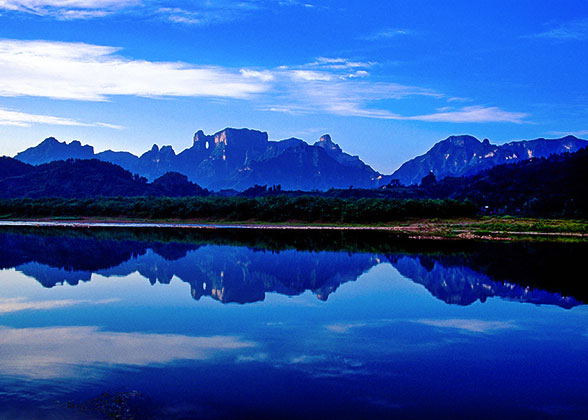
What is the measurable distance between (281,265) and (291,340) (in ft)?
57.8

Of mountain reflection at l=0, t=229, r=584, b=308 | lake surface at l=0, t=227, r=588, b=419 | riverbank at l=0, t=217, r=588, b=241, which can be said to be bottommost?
lake surface at l=0, t=227, r=588, b=419

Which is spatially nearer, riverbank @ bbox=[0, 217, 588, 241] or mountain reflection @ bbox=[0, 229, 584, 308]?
mountain reflection @ bbox=[0, 229, 584, 308]

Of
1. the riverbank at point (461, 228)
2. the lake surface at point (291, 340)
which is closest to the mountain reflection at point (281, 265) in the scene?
the lake surface at point (291, 340)

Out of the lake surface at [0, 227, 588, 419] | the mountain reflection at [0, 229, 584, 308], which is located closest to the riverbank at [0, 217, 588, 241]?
the mountain reflection at [0, 229, 584, 308]

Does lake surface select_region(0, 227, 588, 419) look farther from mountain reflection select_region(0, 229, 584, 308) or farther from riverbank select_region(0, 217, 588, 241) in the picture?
riverbank select_region(0, 217, 588, 241)

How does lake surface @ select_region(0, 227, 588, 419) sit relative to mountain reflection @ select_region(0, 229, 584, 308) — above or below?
below

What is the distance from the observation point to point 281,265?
33219mm

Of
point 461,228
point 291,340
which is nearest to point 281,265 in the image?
point 291,340

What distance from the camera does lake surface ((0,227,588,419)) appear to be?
10703 mm

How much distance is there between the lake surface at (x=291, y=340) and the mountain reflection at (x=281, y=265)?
0.21m

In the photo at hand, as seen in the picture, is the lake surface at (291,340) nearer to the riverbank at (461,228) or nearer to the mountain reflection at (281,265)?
the mountain reflection at (281,265)

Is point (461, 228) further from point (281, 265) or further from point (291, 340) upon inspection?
point (291, 340)

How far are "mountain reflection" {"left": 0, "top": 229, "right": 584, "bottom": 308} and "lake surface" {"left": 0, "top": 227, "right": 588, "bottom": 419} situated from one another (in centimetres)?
21

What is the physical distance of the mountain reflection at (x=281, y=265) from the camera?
25.3 meters
